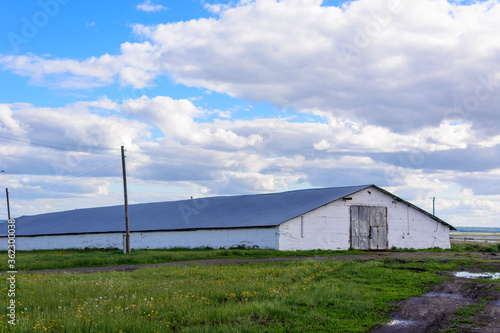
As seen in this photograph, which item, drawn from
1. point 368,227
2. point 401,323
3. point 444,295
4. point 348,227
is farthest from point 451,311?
point 368,227

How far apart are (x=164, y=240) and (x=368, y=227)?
17.4m

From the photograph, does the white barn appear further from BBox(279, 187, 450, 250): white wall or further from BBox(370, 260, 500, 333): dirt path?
BBox(370, 260, 500, 333): dirt path

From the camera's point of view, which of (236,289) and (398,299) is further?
(236,289)

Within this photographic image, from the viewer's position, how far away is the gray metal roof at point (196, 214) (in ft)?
124

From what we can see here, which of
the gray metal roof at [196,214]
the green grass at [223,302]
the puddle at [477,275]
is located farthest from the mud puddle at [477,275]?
the gray metal roof at [196,214]

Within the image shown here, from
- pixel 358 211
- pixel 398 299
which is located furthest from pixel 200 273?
pixel 358 211

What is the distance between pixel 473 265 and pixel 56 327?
16837mm

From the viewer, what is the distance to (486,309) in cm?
1091

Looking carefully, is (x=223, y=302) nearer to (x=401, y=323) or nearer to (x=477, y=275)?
(x=401, y=323)

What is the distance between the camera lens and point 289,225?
34125mm

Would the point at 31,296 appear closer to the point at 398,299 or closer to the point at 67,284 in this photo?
the point at 67,284

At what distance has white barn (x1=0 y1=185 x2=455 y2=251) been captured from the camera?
35188mm

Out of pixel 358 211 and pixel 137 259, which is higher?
pixel 358 211

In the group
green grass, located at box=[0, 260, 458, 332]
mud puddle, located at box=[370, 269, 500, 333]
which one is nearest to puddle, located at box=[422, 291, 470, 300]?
mud puddle, located at box=[370, 269, 500, 333]
